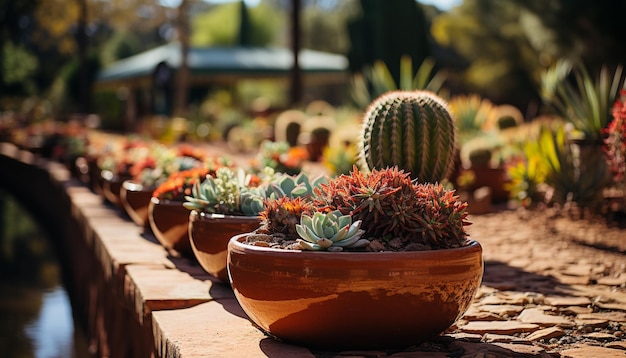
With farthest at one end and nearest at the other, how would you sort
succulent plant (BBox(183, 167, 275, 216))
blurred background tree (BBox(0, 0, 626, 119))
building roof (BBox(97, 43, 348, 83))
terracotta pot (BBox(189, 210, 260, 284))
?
building roof (BBox(97, 43, 348, 83)) < blurred background tree (BBox(0, 0, 626, 119)) < succulent plant (BBox(183, 167, 275, 216)) < terracotta pot (BBox(189, 210, 260, 284))

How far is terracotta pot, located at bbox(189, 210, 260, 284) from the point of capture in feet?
15.2

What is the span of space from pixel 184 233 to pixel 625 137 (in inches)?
115

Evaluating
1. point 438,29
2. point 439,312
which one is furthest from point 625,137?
point 438,29

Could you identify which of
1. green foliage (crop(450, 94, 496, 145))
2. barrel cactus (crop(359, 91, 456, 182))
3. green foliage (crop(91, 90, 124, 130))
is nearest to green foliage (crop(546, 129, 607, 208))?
barrel cactus (crop(359, 91, 456, 182))

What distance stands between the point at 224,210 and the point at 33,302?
6273 millimetres

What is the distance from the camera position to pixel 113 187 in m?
8.83

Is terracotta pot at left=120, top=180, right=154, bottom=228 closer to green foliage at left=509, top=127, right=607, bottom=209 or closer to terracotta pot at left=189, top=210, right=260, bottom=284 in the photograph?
terracotta pot at left=189, top=210, right=260, bottom=284

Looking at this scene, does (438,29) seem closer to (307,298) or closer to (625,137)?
(625,137)

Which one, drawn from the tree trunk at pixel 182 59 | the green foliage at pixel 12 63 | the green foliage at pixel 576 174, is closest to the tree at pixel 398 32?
the tree trunk at pixel 182 59

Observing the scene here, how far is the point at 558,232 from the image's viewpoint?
7637 mm

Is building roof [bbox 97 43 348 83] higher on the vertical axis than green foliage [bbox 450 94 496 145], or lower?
higher

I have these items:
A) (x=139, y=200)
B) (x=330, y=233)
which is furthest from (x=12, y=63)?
(x=330, y=233)

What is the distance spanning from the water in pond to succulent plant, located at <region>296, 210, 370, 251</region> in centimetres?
527

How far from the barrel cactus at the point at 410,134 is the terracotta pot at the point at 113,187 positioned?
3.27m
